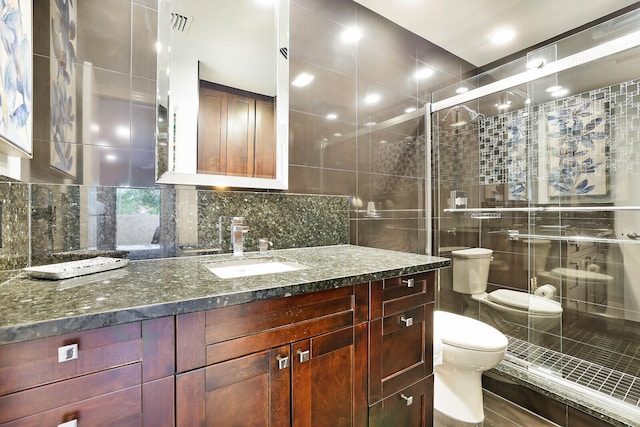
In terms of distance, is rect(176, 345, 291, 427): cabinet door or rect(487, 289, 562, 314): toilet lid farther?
rect(487, 289, 562, 314): toilet lid

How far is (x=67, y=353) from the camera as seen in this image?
0.61 m

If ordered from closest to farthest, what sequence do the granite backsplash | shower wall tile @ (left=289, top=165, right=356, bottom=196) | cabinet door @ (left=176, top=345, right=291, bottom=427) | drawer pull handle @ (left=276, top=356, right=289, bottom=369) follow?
cabinet door @ (left=176, top=345, right=291, bottom=427)
drawer pull handle @ (left=276, top=356, right=289, bottom=369)
the granite backsplash
shower wall tile @ (left=289, top=165, right=356, bottom=196)

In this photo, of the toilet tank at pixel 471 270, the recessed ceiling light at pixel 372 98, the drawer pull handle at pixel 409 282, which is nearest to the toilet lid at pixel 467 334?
the drawer pull handle at pixel 409 282

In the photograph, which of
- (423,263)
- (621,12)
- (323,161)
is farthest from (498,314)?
(621,12)

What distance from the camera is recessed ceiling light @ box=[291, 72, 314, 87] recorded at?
175cm

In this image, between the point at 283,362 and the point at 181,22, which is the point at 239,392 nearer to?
the point at 283,362

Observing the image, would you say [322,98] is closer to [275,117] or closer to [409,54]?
[275,117]

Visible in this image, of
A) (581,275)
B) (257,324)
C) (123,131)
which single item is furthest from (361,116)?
(581,275)

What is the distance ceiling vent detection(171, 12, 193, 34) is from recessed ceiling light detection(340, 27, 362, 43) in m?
1.01

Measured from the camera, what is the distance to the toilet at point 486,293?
6.92 feet

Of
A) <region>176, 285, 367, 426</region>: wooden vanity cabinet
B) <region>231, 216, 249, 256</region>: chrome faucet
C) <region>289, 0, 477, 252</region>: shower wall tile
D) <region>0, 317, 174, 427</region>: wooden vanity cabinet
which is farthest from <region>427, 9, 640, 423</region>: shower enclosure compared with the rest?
<region>0, 317, 174, 427</region>: wooden vanity cabinet

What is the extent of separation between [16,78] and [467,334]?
2.19 metres

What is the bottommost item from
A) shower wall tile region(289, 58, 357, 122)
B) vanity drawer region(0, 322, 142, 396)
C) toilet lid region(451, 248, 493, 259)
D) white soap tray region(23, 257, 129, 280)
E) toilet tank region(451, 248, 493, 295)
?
toilet tank region(451, 248, 493, 295)

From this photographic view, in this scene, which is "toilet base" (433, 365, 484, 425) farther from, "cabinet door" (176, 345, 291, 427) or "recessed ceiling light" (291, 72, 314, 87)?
"recessed ceiling light" (291, 72, 314, 87)
